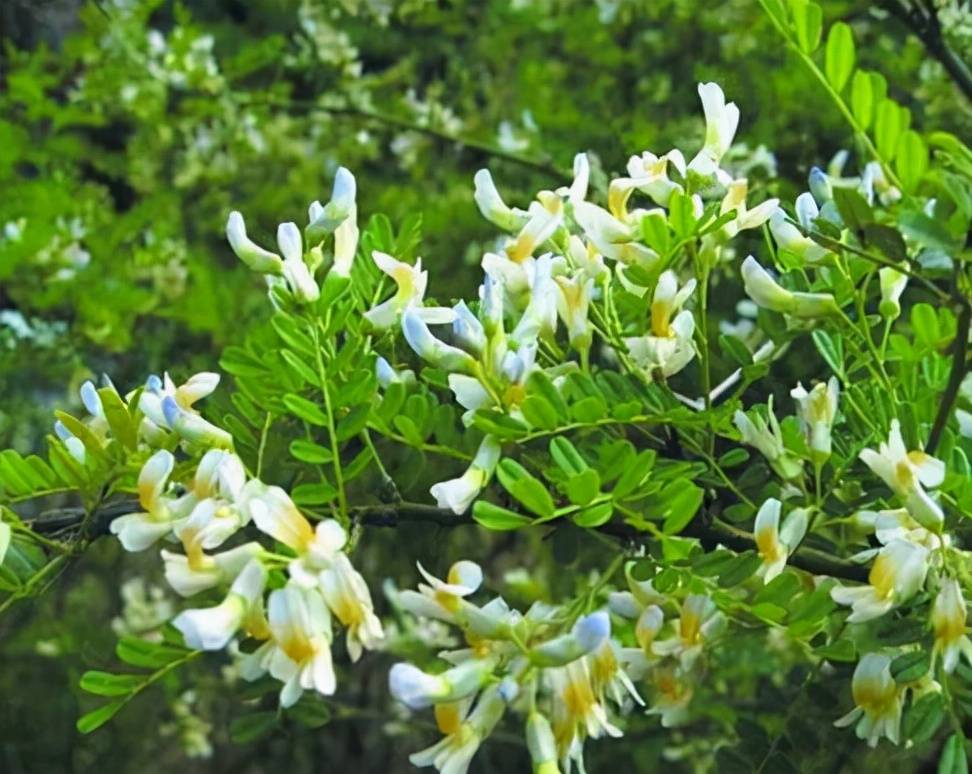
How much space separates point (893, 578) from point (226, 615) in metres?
0.30

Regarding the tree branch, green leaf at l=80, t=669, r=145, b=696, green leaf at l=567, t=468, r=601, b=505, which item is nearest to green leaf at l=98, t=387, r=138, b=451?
green leaf at l=80, t=669, r=145, b=696

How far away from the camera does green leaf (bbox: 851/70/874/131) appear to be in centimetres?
73

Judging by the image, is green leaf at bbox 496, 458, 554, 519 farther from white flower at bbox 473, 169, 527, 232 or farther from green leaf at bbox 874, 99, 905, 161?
green leaf at bbox 874, 99, 905, 161

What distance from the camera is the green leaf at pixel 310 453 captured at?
2.13 ft

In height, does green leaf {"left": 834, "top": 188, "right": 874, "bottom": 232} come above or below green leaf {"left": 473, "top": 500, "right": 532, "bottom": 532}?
above

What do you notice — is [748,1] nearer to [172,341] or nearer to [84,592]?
[172,341]

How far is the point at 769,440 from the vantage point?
2.23 feet

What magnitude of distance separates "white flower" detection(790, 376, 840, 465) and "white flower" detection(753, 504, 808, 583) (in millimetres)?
31

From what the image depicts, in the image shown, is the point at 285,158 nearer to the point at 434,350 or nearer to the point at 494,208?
the point at 494,208

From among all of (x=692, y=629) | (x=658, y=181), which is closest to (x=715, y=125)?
(x=658, y=181)

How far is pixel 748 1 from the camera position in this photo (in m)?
1.52

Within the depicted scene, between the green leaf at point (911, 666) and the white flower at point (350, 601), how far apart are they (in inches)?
9.7

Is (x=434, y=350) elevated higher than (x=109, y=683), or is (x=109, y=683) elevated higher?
(x=434, y=350)

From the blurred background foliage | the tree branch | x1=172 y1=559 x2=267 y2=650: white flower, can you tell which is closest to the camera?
x1=172 y1=559 x2=267 y2=650: white flower
